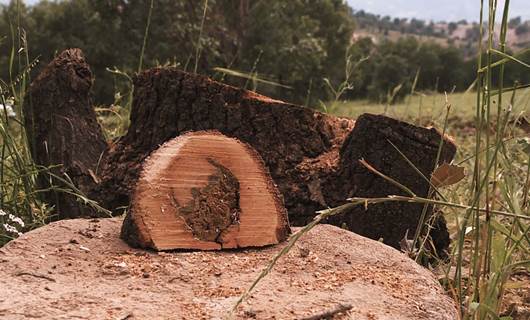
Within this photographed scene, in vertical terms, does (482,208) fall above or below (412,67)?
below

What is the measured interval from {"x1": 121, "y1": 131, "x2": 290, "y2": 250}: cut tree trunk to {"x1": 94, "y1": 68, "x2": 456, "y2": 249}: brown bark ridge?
512mm

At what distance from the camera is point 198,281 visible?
1.58 meters

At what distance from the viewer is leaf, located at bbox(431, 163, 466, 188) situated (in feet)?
5.34

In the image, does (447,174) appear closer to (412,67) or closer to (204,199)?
(204,199)

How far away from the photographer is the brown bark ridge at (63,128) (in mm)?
2646

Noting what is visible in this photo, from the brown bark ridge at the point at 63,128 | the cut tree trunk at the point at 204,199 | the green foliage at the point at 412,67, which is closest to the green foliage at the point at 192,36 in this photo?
the green foliage at the point at 412,67

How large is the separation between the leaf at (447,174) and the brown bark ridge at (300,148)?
0.73 metres

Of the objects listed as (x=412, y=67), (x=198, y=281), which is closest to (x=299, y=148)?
→ (x=198, y=281)

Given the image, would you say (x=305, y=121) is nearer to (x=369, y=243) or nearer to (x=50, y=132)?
(x=369, y=243)

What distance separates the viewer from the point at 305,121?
8.45ft

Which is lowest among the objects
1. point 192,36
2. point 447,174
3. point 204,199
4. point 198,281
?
point 198,281

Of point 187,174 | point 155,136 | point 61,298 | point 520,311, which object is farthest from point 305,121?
point 61,298

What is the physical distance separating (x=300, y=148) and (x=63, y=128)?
100 centimetres

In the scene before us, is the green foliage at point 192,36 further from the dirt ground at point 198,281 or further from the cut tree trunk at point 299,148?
the dirt ground at point 198,281
